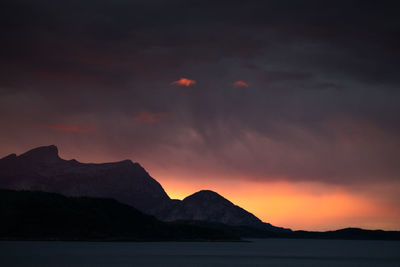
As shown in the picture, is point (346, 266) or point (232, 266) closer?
point (232, 266)

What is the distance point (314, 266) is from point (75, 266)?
71710 millimetres

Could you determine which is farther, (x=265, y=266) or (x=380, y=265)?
(x=380, y=265)

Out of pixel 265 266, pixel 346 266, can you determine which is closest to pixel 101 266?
pixel 265 266

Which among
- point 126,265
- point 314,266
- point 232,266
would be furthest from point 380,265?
point 126,265

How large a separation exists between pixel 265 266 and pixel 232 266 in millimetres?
10865

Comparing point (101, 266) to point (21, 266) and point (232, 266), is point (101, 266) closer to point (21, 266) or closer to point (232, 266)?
point (21, 266)

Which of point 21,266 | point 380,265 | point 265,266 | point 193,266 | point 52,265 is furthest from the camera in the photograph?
point 380,265

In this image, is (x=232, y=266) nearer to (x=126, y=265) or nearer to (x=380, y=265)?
(x=126, y=265)

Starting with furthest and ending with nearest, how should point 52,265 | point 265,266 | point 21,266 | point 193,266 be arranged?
point 265,266 < point 193,266 < point 52,265 < point 21,266

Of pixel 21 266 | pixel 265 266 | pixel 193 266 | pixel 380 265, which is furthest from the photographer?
pixel 380 265

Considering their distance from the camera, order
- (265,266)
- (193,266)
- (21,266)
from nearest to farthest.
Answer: (21,266), (193,266), (265,266)

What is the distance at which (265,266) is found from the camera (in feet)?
526

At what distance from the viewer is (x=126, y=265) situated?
151m

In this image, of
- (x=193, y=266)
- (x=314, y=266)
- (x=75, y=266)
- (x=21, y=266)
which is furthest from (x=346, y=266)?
(x=21, y=266)
